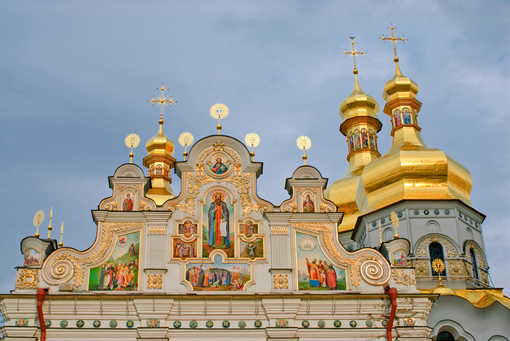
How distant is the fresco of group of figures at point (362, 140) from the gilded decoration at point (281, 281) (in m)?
15.9

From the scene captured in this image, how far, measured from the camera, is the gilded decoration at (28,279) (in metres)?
17.3

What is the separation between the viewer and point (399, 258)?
59.6ft

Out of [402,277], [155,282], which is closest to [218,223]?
[155,282]

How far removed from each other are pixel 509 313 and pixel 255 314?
7062 mm

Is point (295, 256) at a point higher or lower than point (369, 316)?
higher

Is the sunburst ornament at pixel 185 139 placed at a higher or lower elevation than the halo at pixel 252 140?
higher

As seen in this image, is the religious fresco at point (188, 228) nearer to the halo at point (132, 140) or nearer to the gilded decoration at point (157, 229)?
the gilded decoration at point (157, 229)

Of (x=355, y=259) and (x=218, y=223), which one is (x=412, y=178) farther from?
(x=218, y=223)

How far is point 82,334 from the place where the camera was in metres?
16.9

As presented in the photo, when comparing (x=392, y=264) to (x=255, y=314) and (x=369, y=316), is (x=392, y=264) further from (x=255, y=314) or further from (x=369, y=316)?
(x=255, y=314)

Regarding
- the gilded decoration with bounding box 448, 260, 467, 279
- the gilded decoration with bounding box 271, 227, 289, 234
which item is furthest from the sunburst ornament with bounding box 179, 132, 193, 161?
the gilded decoration with bounding box 448, 260, 467, 279

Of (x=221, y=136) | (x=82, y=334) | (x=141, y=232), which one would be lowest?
(x=82, y=334)

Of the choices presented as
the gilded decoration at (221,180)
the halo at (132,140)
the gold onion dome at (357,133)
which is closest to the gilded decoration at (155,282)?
the gilded decoration at (221,180)

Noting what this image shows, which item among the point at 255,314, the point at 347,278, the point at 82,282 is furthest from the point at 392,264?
the point at 82,282
